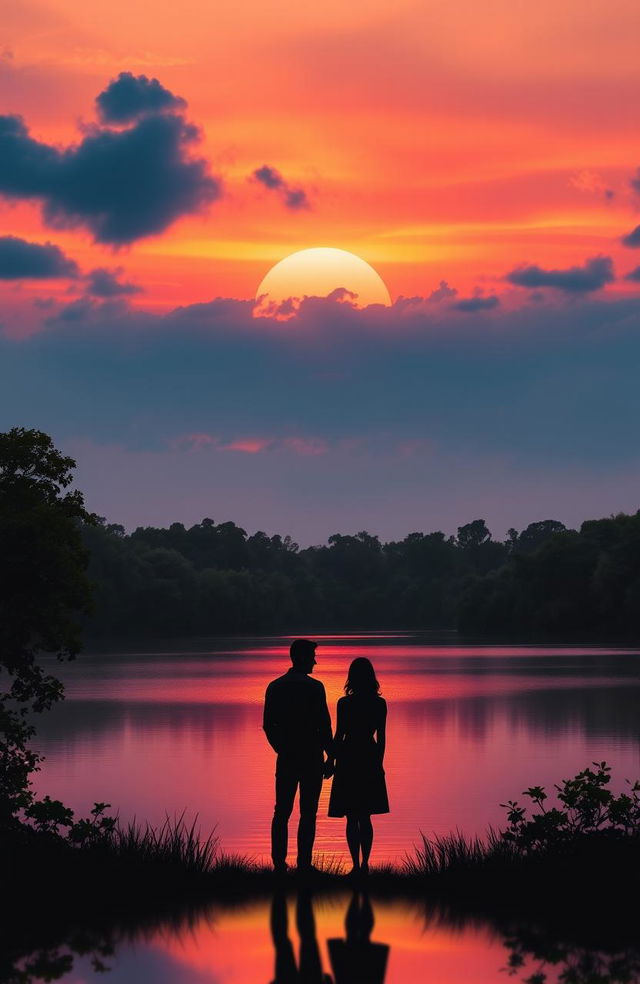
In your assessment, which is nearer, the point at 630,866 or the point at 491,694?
the point at 630,866

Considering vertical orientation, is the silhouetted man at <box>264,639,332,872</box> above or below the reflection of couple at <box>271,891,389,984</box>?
above

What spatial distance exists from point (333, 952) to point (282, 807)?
3.54m

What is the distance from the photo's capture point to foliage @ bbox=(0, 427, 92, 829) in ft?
64.4

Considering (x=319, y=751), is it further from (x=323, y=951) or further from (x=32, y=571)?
(x=32, y=571)

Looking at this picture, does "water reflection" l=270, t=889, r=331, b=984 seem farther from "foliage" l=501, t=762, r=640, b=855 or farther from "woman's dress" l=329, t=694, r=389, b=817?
"foliage" l=501, t=762, r=640, b=855

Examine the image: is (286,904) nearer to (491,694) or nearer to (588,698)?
(588,698)

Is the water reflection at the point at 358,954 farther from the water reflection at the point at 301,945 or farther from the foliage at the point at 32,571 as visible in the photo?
the foliage at the point at 32,571

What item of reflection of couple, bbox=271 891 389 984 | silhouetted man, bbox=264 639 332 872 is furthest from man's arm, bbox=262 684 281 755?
reflection of couple, bbox=271 891 389 984

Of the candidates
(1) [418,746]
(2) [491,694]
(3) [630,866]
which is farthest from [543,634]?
(3) [630,866]

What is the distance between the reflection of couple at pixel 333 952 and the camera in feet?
33.7

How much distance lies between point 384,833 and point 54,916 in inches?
461

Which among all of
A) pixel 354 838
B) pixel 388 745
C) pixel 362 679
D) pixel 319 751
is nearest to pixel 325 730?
pixel 319 751

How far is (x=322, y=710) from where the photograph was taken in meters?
14.3

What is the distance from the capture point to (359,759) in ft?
47.8
